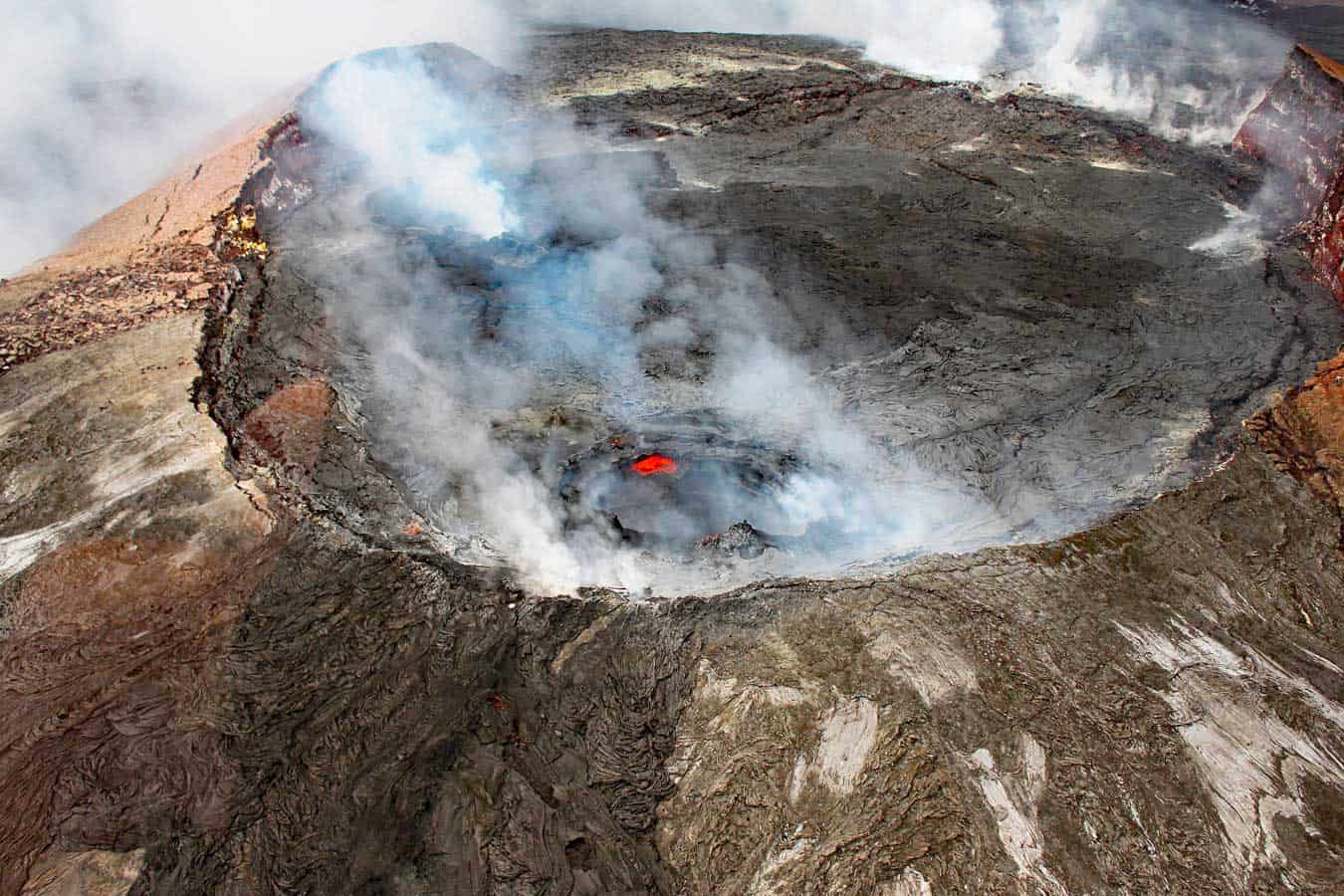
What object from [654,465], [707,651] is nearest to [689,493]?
[654,465]

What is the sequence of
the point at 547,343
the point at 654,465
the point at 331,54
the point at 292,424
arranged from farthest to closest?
the point at 331,54 < the point at 547,343 < the point at 654,465 < the point at 292,424

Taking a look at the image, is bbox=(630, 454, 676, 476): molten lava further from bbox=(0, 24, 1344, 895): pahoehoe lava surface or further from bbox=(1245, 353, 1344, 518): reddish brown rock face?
bbox=(1245, 353, 1344, 518): reddish brown rock face

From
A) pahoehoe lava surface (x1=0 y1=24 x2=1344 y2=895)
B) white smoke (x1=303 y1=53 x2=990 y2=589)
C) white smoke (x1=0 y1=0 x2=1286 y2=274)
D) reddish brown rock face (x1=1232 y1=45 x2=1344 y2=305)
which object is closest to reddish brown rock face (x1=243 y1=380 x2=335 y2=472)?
pahoehoe lava surface (x1=0 y1=24 x2=1344 y2=895)

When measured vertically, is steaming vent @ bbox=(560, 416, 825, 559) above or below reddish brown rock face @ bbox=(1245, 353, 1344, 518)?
below

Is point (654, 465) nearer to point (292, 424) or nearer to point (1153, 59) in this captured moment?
point (292, 424)

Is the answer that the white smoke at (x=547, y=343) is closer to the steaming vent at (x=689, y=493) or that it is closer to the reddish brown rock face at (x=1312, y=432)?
the steaming vent at (x=689, y=493)
